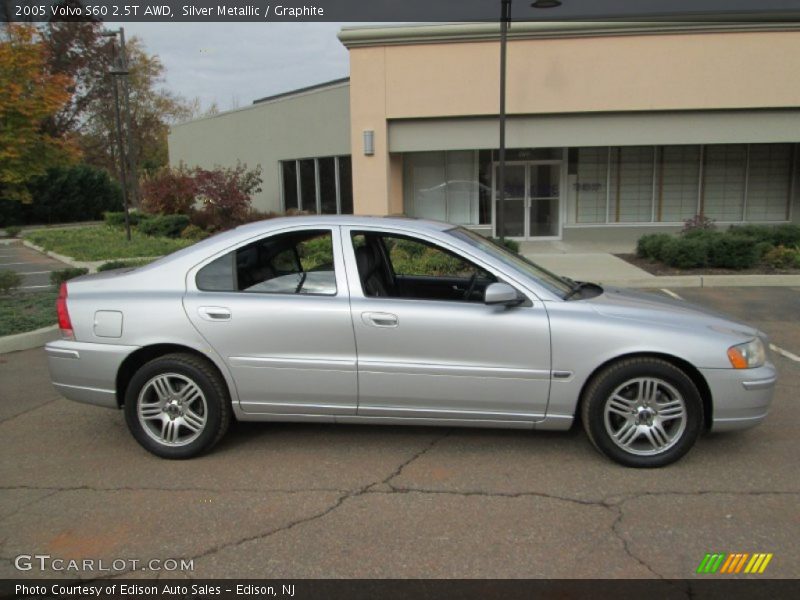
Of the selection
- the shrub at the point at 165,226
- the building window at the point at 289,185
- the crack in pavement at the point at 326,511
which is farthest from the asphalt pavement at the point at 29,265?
the crack in pavement at the point at 326,511

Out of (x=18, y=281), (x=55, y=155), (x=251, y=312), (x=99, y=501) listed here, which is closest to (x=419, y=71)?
(x=55, y=155)

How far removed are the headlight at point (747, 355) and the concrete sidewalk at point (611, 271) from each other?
727 cm

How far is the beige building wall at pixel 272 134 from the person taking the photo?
66.3 feet

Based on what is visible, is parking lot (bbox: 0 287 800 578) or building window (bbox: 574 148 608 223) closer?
parking lot (bbox: 0 287 800 578)

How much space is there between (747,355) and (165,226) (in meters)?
18.5

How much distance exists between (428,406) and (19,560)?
7.70ft

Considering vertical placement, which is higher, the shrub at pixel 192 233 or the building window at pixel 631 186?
the building window at pixel 631 186

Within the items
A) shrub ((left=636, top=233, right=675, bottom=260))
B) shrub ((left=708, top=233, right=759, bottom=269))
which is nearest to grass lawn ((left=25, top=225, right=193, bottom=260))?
shrub ((left=636, top=233, right=675, bottom=260))

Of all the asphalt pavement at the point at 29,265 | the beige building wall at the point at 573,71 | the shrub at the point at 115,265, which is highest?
the beige building wall at the point at 573,71

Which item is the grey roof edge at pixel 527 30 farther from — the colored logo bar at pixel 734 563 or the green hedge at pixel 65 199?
the green hedge at pixel 65 199

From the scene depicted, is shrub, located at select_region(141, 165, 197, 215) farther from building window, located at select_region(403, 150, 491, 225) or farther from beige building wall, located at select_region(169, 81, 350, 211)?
building window, located at select_region(403, 150, 491, 225)

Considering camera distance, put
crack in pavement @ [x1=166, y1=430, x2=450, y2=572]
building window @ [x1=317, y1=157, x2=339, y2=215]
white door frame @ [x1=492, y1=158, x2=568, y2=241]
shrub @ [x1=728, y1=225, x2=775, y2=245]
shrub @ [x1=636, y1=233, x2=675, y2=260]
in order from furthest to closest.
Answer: building window @ [x1=317, y1=157, x2=339, y2=215]
white door frame @ [x1=492, y1=158, x2=568, y2=241]
shrub @ [x1=728, y1=225, x2=775, y2=245]
shrub @ [x1=636, y1=233, x2=675, y2=260]
crack in pavement @ [x1=166, y1=430, x2=450, y2=572]

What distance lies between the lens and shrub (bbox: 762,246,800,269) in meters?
12.1

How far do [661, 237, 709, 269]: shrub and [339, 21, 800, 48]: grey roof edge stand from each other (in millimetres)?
5225
